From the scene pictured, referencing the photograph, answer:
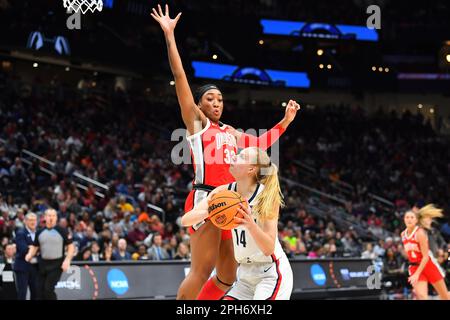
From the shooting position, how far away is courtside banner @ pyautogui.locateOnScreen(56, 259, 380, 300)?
40.0 feet

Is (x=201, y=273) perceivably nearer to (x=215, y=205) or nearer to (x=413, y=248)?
(x=215, y=205)

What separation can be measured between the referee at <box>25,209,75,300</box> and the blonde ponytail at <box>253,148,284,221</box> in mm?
5687

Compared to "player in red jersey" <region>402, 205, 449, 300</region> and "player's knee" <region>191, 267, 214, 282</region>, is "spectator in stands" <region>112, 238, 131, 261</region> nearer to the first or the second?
"player in red jersey" <region>402, 205, 449, 300</region>

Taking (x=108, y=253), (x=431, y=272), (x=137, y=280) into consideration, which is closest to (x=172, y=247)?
(x=108, y=253)

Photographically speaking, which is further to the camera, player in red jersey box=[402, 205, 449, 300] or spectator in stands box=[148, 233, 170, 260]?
spectator in stands box=[148, 233, 170, 260]

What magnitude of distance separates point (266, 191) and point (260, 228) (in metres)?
0.36

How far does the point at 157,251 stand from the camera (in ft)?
50.2

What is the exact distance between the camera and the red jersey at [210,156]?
646 cm

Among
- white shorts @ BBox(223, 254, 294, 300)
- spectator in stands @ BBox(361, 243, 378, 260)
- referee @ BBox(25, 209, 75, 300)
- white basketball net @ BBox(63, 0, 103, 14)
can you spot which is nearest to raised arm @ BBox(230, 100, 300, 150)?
white shorts @ BBox(223, 254, 294, 300)

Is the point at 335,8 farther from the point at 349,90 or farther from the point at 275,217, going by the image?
the point at 275,217

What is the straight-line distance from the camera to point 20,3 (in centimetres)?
2450

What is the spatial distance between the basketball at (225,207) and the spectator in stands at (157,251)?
988cm

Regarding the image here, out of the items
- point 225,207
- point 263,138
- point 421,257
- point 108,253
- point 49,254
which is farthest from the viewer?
point 108,253

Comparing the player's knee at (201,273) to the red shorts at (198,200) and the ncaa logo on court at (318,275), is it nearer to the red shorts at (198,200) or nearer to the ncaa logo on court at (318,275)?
the red shorts at (198,200)
